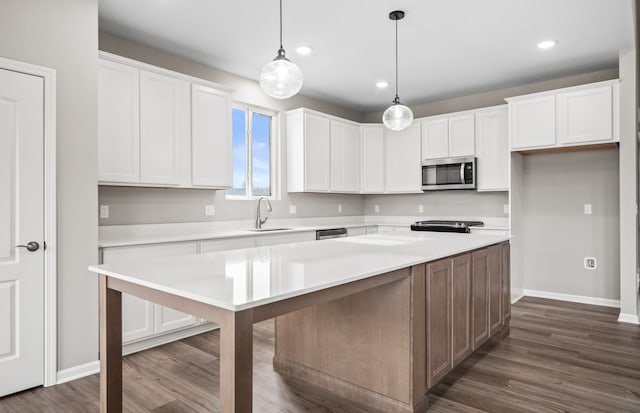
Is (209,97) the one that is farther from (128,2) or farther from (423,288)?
(423,288)

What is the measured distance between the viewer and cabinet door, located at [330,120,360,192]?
5.47 metres

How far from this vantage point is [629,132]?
383 centimetres

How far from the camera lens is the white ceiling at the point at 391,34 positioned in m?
3.05

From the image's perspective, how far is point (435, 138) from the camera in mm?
5387

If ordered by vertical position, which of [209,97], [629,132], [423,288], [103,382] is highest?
[209,97]

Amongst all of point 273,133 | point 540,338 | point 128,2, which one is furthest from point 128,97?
point 540,338

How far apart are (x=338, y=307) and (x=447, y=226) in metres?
2.93

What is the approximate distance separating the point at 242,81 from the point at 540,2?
3020 millimetres

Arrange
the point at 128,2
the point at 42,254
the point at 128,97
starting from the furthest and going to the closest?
the point at 128,97 < the point at 128,2 < the point at 42,254

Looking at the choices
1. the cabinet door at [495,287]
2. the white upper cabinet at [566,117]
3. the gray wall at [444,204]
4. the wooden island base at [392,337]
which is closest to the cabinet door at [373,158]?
the gray wall at [444,204]

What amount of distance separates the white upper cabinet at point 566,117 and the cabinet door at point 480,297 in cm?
205

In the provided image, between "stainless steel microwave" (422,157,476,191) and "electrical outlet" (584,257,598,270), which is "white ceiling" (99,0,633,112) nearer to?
"stainless steel microwave" (422,157,476,191)

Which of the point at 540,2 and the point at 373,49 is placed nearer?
the point at 540,2

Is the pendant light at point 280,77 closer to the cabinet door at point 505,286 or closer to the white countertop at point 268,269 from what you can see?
the white countertop at point 268,269
